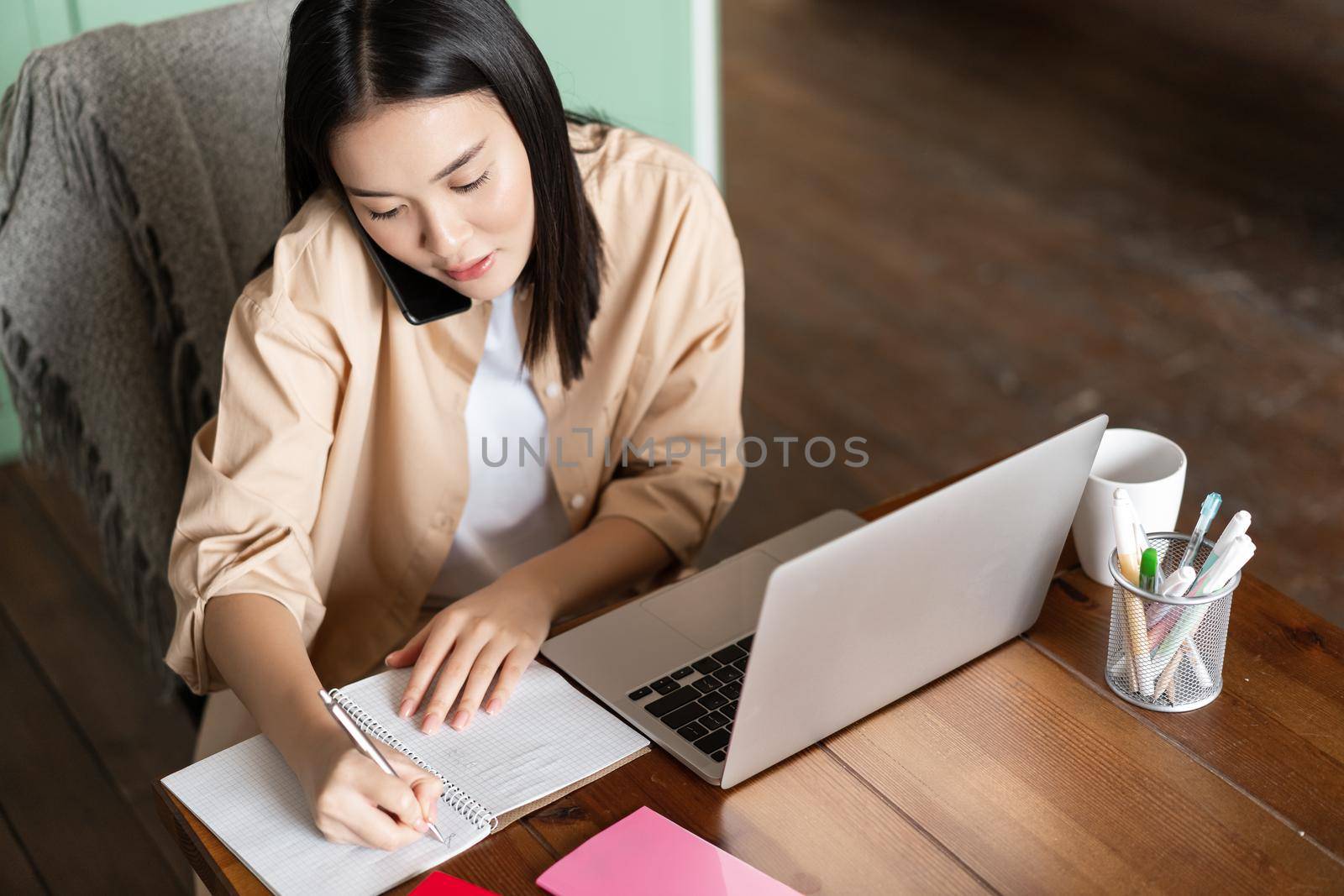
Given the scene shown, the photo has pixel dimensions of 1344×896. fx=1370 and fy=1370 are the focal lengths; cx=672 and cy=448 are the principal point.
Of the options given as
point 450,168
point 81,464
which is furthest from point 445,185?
point 81,464

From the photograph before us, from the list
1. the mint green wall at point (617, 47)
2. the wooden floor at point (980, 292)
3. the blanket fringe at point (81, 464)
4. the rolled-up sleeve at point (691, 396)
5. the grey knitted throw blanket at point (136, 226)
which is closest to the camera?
the rolled-up sleeve at point (691, 396)

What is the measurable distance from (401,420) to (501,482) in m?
0.15

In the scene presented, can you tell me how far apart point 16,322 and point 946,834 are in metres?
1.12

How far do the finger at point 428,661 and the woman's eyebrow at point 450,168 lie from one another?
33 centimetres

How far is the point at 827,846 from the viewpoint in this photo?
32.8 inches

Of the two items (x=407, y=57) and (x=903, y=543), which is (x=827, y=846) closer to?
(x=903, y=543)

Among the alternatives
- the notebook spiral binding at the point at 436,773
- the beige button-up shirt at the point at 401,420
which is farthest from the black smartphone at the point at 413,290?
the notebook spiral binding at the point at 436,773

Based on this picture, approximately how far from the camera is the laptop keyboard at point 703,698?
3.03 ft

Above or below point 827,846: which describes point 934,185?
below

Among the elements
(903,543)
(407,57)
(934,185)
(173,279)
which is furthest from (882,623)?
(934,185)

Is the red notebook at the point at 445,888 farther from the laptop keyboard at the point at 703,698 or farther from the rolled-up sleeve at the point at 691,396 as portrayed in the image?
the rolled-up sleeve at the point at 691,396

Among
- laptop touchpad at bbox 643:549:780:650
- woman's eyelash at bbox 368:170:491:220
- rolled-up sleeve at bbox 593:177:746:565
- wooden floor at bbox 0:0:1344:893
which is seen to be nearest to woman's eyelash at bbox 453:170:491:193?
woman's eyelash at bbox 368:170:491:220

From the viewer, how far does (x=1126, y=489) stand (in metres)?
1.02

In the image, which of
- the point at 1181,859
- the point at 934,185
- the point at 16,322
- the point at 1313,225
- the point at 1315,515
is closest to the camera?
the point at 1181,859
